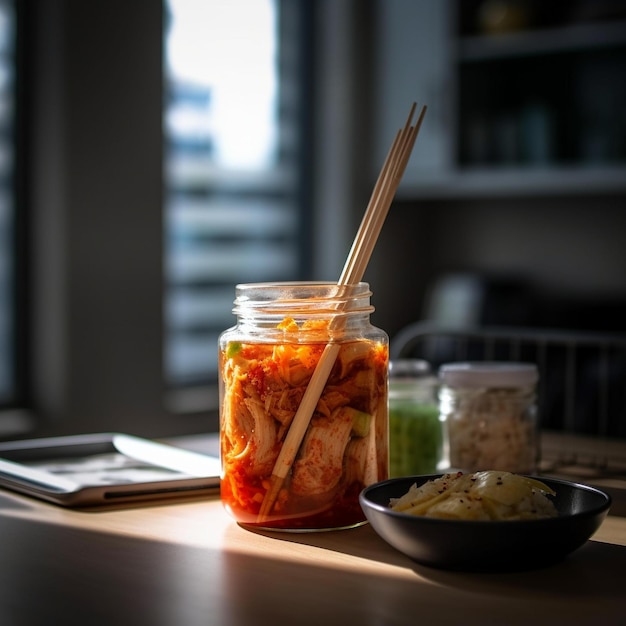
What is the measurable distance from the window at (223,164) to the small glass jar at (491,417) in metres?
2.10

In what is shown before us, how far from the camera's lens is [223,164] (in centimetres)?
356

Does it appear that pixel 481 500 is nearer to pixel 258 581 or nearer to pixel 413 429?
pixel 258 581

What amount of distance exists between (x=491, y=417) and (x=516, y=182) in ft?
7.78

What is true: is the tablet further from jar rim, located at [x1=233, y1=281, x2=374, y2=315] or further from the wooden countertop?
jar rim, located at [x1=233, y1=281, x2=374, y2=315]

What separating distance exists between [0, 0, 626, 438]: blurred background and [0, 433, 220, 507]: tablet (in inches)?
61.6

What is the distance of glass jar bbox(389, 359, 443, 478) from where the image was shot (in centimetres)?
117

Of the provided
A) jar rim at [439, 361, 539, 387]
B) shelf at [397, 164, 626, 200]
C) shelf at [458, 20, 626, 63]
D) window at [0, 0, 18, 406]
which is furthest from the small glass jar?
shelf at [458, 20, 626, 63]

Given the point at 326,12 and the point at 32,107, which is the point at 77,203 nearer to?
the point at 32,107

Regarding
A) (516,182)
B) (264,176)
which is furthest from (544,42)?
(264,176)

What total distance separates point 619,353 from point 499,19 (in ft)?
4.03

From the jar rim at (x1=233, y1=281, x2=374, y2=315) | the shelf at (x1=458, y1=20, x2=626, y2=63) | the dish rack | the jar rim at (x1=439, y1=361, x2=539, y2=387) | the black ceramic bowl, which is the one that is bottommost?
the dish rack

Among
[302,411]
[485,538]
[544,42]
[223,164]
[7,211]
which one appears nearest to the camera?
[485,538]

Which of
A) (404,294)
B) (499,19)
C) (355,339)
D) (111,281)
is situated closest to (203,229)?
(111,281)

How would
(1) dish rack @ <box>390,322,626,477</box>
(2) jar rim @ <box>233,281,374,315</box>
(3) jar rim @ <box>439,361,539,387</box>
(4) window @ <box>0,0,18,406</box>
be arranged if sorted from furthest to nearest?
1. (4) window @ <box>0,0,18,406</box>
2. (1) dish rack @ <box>390,322,626,477</box>
3. (3) jar rim @ <box>439,361,539,387</box>
4. (2) jar rim @ <box>233,281,374,315</box>
